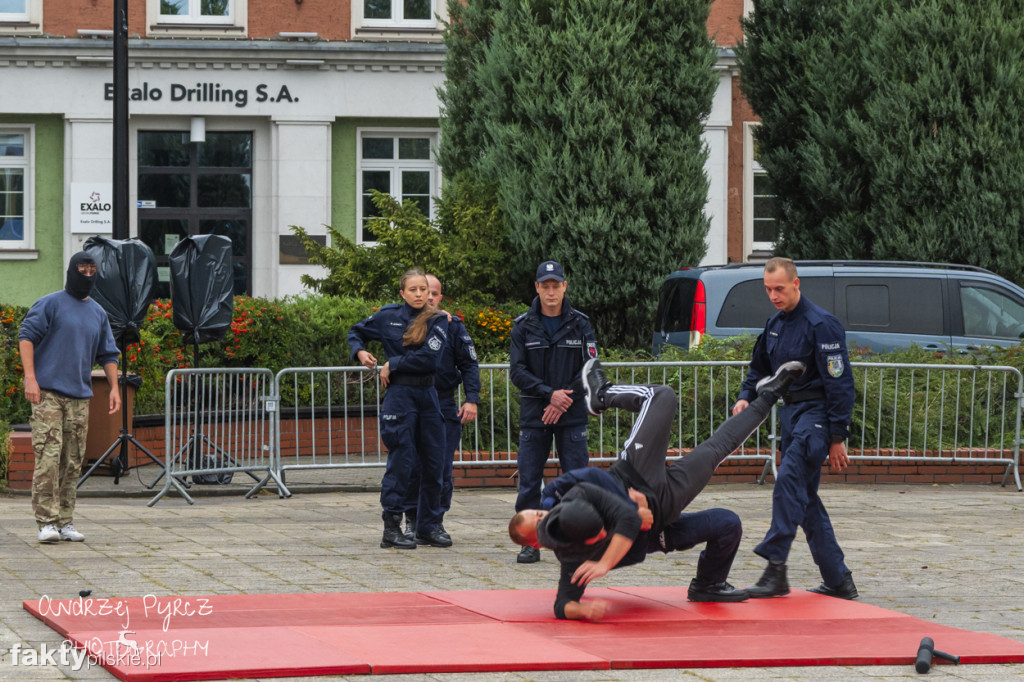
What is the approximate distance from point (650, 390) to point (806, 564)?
2.28 metres

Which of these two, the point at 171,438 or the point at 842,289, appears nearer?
the point at 171,438

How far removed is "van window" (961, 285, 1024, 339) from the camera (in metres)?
15.7

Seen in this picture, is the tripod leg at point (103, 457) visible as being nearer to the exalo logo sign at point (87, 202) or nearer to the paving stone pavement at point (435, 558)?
the paving stone pavement at point (435, 558)

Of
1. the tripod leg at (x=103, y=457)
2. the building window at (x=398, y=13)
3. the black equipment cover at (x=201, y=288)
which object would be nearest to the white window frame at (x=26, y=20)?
the building window at (x=398, y=13)

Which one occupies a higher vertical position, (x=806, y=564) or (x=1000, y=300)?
(x=1000, y=300)

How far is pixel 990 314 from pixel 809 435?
8.91 m

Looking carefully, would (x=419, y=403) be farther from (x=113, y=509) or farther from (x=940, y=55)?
(x=940, y=55)

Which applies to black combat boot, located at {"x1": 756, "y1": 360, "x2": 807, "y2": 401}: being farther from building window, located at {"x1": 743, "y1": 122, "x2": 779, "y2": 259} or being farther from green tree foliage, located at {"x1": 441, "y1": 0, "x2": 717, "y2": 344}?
building window, located at {"x1": 743, "y1": 122, "x2": 779, "y2": 259}

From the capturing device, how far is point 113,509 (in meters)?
11.5

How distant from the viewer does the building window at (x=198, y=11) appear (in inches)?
939

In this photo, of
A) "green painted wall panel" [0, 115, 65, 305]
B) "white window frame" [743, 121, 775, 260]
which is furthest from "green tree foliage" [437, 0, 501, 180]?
"green painted wall panel" [0, 115, 65, 305]

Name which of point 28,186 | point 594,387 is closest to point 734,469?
point 594,387

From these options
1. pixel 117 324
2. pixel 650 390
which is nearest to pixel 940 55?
pixel 117 324

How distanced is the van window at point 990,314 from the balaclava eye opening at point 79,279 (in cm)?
996
